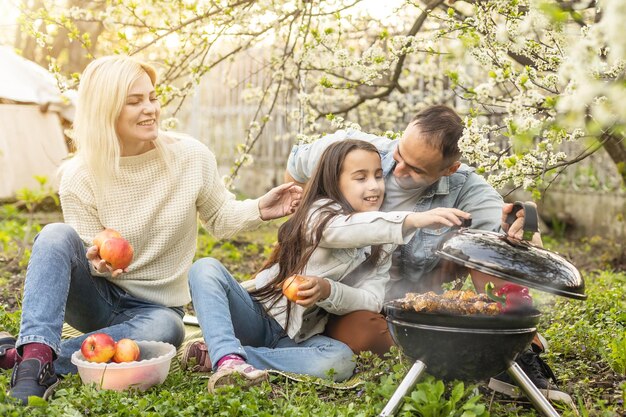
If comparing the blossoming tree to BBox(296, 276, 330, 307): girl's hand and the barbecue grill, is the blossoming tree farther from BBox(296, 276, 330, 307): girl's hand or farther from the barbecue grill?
BBox(296, 276, 330, 307): girl's hand

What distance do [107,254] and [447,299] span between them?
1.38 m

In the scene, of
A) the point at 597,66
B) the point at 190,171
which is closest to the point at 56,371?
the point at 190,171

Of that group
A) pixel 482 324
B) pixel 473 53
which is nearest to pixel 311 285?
pixel 482 324

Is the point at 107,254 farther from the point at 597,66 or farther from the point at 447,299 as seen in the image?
the point at 597,66

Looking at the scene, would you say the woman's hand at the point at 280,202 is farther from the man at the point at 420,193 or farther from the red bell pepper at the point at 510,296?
the red bell pepper at the point at 510,296

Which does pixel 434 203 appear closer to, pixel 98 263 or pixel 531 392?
pixel 531 392

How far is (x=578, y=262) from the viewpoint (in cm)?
702

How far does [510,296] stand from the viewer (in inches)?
108

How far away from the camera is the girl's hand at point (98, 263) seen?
3.25 m

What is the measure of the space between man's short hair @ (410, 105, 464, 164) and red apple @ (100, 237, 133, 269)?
131cm

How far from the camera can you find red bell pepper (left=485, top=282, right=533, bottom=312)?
2580 mm

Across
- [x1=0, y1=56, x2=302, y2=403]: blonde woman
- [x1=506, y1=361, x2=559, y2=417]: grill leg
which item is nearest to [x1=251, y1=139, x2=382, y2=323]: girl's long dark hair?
[x1=0, y1=56, x2=302, y2=403]: blonde woman

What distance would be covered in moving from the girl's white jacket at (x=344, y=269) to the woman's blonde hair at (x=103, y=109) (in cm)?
83

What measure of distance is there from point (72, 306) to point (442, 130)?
1.74 m
